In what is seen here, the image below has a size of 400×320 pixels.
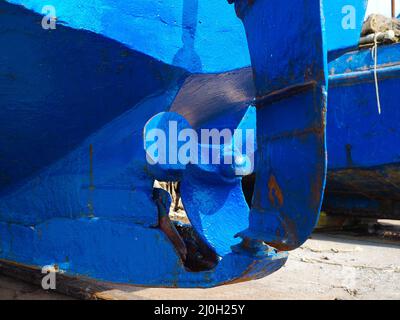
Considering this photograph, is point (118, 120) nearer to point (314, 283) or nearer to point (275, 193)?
point (275, 193)

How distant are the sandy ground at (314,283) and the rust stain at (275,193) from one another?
1.32m

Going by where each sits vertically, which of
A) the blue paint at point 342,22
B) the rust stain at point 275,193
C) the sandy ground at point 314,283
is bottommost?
the sandy ground at point 314,283

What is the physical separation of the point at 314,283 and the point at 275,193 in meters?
1.85

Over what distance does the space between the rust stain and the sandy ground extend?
132 cm

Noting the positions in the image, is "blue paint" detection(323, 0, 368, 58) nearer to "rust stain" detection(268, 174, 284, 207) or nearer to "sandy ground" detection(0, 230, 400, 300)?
"rust stain" detection(268, 174, 284, 207)

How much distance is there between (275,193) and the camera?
60.2 inches

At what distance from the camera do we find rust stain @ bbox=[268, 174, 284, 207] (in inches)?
59.1

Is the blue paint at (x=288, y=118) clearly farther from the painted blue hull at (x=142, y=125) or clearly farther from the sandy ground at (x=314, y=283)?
the sandy ground at (x=314, y=283)

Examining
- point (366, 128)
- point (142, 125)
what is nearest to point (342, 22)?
point (142, 125)

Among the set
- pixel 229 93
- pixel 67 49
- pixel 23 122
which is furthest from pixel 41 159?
pixel 229 93

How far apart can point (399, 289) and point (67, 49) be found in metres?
2.49

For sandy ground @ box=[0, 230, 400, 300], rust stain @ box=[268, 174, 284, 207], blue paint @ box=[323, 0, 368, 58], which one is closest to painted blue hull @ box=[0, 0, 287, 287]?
rust stain @ box=[268, 174, 284, 207]

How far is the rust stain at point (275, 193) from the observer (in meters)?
1.50

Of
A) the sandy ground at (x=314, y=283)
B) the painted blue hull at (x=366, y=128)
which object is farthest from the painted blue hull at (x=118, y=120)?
the painted blue hull at (x=366, y=128)
